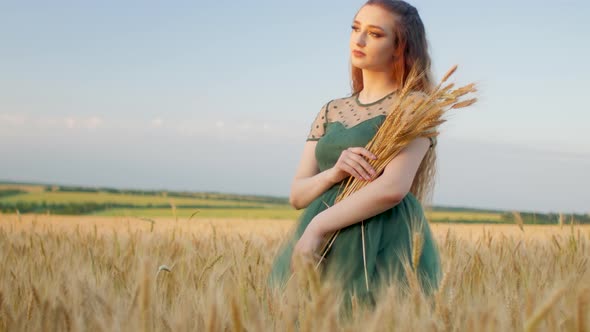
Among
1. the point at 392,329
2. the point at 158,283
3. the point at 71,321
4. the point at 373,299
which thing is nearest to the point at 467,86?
the point at 373,299

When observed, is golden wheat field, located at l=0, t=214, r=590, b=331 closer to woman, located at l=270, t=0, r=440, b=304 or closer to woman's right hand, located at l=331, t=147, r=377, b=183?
woman, located at l=270, t=0, r=440, b=304

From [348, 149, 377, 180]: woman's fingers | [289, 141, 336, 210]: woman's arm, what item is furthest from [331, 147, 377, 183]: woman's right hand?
[289, 141, 336, 210]: woman's arm

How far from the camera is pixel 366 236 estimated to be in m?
2.24

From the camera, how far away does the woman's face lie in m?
2.30

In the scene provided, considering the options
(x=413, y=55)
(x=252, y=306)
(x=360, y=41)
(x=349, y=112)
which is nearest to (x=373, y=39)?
(x=360, y=41)

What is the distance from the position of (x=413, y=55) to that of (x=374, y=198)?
0.64 meters

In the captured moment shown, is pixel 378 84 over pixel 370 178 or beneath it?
over

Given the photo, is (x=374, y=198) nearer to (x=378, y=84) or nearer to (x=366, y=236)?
(x=366, y=236)

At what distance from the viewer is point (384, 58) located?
2.33 m

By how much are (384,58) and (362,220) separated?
0.63m

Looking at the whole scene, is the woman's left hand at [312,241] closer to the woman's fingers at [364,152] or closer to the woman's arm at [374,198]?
the woman's arm at [374,198]

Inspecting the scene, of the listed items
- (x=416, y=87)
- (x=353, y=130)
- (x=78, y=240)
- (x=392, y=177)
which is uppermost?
(x=416, y=87)

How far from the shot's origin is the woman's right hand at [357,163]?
6.95 ft

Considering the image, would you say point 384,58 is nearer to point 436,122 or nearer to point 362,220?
point 436,122
